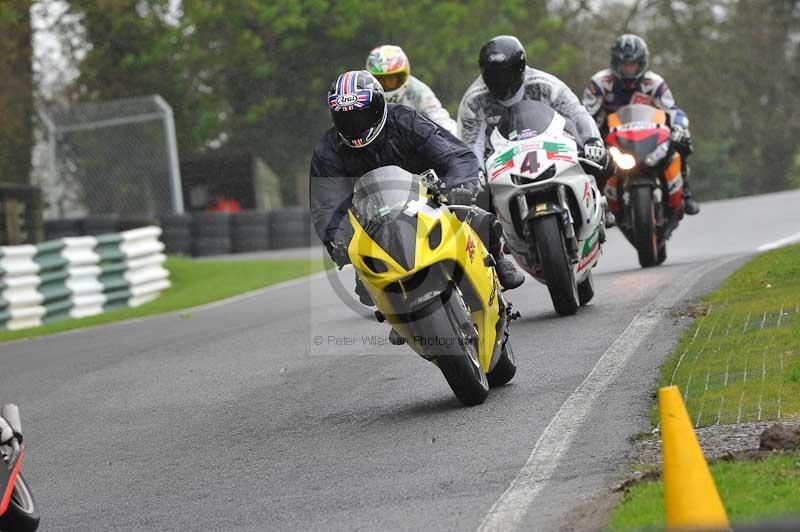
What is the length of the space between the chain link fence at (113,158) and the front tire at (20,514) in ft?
63.2

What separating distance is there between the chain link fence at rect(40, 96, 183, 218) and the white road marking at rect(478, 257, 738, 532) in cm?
1607

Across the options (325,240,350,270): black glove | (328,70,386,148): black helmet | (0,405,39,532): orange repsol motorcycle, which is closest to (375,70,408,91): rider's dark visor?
(328,70,386,148): black helmet

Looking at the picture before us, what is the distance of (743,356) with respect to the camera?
290 inches

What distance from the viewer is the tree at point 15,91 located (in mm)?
28359

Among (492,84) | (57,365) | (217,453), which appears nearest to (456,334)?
(217,453)

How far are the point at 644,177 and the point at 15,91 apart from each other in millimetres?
18699

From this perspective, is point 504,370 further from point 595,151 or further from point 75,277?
point 75,277

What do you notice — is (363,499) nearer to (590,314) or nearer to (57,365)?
(590,314)

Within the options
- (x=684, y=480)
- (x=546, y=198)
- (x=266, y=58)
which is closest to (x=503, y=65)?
(x=546, y=198)

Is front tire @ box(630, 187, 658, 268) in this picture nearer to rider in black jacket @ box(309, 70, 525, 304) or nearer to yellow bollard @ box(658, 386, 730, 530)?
rider in black jacket @ box(309, 70, 525, 304)

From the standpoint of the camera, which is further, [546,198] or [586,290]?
[586,290]

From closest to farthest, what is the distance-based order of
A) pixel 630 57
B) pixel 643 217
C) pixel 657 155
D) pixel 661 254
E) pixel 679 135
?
pixel 643 217 → pixel 657 155 → pixel 679 135 → pixel 630 57 → pixel 661 254

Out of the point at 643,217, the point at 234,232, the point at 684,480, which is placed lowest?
the point at 234,232

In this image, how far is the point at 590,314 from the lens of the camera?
10.2 m
